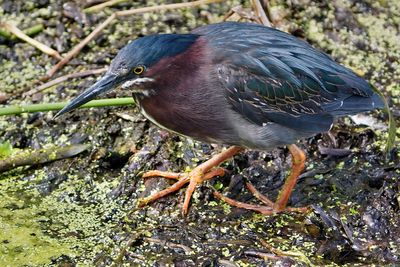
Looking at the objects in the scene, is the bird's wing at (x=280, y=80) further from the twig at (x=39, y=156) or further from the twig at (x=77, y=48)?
the twig at (x=77, y=48)

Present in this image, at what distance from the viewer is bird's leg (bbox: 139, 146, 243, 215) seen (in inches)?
192

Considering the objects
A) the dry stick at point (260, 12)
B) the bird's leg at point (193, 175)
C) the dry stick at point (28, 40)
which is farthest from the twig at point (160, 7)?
the bird's leg at point (193, 175)

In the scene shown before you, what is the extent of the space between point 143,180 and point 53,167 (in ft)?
2.13

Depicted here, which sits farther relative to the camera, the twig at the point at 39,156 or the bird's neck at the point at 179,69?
the twig at the point at 39,156

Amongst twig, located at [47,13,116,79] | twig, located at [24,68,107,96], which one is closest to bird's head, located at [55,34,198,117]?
twig, located at [24,68,107,96]

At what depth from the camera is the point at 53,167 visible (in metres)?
5.30

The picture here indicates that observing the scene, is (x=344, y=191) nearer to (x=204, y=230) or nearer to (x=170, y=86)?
(x=204, y=230)

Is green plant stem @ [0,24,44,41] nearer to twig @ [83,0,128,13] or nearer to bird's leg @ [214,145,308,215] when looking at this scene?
twig @ [83,0,128,13]

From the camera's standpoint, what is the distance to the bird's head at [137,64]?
4312 mm

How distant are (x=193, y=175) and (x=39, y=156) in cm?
109

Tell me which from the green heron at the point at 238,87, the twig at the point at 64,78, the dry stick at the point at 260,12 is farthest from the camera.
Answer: the dry stick at the point at 260,12

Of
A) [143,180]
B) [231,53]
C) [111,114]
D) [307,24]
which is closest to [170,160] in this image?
[143,180]

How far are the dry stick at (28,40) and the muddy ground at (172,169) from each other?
0.07 meters

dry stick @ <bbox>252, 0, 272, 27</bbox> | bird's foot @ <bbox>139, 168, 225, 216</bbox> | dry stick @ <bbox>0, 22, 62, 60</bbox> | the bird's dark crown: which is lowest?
bird's foot @ <bbox>139, 168, 225, 216</bbox>
